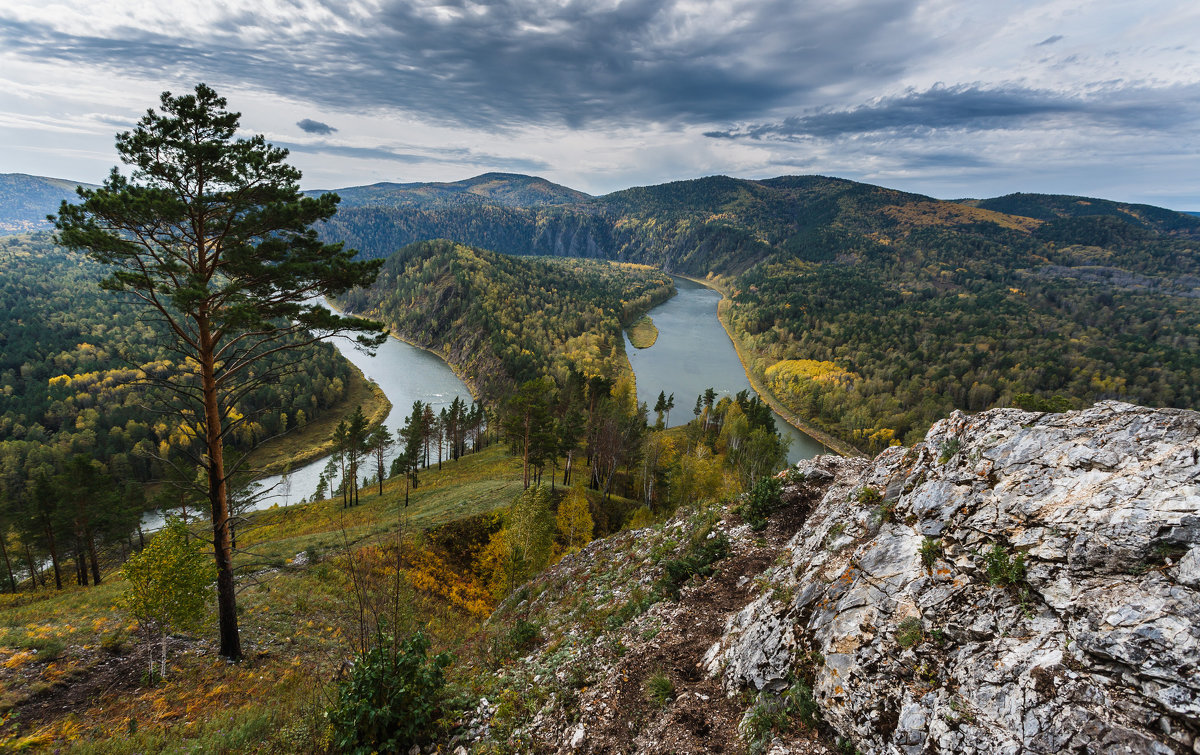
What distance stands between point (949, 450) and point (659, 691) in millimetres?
7220

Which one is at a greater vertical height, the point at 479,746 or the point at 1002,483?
the point at 1002,483

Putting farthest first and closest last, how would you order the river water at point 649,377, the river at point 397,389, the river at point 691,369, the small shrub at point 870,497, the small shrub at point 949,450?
the river at point 691,369 → the river water at point 649,377 → the river at point 397,389 → the small shrub at point 870,497 → the small shrub at point 949,450

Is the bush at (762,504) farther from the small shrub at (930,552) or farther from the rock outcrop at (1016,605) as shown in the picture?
the small shrub at (930,552)

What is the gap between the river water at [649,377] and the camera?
7344 cm

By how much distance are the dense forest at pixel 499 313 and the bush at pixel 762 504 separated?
69.1 meters

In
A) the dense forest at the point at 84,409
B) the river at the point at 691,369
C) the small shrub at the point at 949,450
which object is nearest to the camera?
the small shrub at the point at 949,450

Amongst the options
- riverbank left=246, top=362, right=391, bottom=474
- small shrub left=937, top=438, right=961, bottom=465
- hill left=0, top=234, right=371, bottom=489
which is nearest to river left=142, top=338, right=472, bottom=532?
riverbank left=246, top=362, right=391, bottom=474

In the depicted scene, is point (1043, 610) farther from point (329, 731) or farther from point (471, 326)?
point (471, 326)

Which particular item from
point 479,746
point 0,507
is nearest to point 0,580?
point 0,507

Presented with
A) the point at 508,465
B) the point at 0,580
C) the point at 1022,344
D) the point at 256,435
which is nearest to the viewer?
the point at 0,580

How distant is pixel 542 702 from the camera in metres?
8.62

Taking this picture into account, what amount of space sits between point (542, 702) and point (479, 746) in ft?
4.53

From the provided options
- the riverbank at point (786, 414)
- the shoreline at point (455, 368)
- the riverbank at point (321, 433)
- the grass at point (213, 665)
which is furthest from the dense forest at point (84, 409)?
the riverbank at point (786, 414)

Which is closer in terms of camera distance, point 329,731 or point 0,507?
point 329,731
